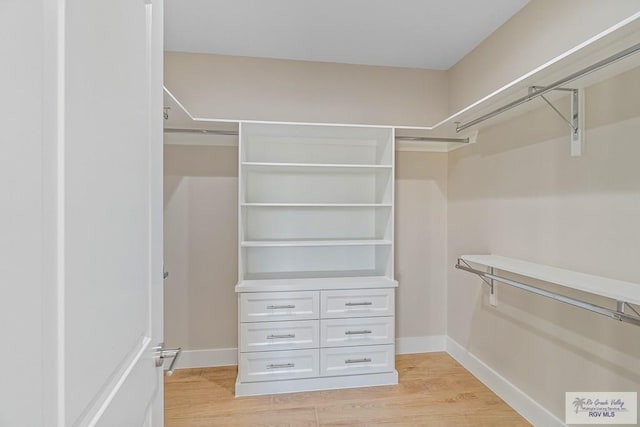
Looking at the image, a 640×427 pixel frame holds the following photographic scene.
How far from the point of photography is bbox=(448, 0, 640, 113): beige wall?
5.37 ft

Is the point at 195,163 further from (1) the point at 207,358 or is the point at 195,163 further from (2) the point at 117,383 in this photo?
(2) the point at 117,383

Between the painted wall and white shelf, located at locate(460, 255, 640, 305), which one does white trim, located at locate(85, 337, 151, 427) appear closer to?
the painted wall

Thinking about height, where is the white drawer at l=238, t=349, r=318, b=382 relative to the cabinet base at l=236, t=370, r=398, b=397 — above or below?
above

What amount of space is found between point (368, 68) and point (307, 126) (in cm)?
95

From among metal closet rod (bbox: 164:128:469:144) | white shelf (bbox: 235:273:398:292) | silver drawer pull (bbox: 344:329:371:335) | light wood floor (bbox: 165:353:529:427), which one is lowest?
light wood floor (bbox: 165:353:529:427)

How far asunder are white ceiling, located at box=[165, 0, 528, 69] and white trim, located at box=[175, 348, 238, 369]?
2417mm

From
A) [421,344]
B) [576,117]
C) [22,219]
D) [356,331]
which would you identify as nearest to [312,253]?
[356,331]

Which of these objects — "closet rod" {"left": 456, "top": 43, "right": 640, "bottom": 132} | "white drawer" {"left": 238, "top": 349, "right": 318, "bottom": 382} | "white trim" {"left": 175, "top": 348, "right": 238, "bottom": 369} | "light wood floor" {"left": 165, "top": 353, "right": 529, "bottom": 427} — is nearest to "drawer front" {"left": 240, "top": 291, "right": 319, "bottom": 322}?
"white drawer" {"left": 238, "top": 349, "right": 318, "bottom": 382}

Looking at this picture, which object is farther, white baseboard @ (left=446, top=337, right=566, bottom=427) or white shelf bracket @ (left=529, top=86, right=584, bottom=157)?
white baseboard @ (left=446, top=337, right=566, bottom=427)

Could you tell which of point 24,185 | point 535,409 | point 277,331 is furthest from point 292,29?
point 535,409

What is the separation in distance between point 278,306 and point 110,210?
1.81 meters

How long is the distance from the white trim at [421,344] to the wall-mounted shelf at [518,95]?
1689 mm

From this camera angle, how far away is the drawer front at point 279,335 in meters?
2.32

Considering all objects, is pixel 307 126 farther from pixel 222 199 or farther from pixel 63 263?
pixel 63 263
